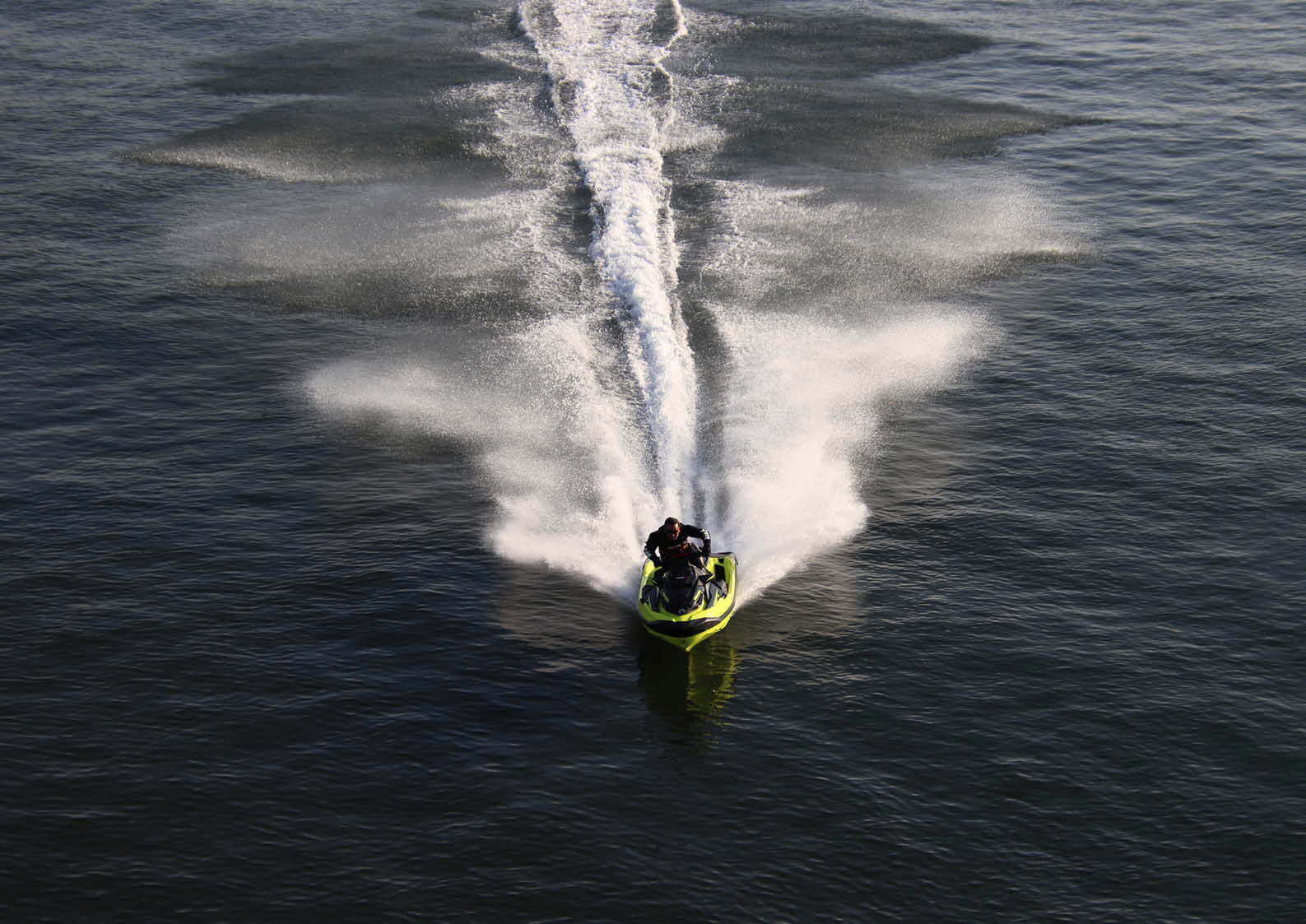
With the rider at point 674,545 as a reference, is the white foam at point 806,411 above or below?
below

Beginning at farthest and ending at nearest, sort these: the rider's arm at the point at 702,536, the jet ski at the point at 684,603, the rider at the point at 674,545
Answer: the rider's arm at the point at 702,536 → the rider at the point at 674,545 → the jet ski at the point at 684,603

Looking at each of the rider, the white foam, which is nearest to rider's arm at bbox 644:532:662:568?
the rider

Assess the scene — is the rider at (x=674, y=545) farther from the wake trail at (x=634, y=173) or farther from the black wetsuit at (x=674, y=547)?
the wake trail at (x=634, y=173)

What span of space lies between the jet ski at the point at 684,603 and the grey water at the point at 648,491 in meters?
1.05

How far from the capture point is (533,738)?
3850 centimetres

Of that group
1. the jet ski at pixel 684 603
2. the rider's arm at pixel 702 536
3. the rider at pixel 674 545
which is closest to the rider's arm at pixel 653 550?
the rider at pixel 674 545

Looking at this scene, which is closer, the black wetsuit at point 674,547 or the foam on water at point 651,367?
the black wetsuit at point 674,547

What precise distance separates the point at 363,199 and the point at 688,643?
43771 mm

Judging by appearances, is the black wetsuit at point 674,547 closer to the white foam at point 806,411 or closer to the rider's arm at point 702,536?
the rider's arm at point 702,536

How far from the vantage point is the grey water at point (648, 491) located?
35.2 m

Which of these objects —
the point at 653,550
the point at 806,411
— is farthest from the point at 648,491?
the point at 806,411

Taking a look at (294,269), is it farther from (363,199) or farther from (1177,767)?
(1177,767)

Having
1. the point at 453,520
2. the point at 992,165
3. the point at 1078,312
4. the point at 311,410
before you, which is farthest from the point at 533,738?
the point at 992,165

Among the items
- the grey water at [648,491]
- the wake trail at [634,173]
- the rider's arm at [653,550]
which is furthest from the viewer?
the wake trail at [634,173]
